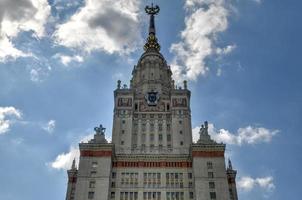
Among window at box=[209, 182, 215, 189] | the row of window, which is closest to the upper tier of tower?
the row of window

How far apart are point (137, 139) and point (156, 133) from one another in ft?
16.4

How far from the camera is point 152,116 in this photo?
105375 millimetres

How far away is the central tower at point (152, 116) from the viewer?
325 ft

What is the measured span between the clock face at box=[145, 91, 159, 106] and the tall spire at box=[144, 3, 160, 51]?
78.8ft

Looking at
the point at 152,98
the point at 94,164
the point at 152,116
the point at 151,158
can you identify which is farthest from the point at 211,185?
the point at 152,98

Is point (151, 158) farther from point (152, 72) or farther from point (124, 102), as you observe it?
point (152, 72)

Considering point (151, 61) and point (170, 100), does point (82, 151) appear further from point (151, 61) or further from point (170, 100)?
point (151, 61)

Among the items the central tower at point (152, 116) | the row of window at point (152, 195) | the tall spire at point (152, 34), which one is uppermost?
the tall spire at point (152, 34)

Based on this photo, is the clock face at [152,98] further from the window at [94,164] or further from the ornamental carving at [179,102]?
the window at [94,164]

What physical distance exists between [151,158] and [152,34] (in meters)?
55.2

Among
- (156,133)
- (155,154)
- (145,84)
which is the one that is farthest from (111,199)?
(145,84)

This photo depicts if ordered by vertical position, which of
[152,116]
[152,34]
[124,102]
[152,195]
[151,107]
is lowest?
[152,195]

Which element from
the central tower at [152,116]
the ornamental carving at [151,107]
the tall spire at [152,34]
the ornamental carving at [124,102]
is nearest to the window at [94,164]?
the central tower at [152,116]

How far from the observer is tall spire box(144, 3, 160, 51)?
131 meters
